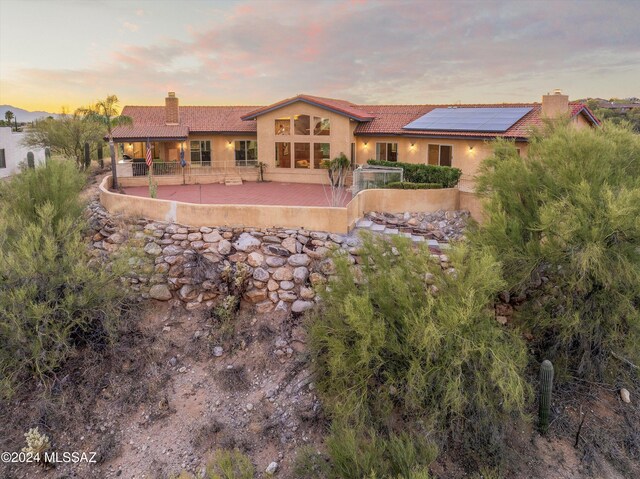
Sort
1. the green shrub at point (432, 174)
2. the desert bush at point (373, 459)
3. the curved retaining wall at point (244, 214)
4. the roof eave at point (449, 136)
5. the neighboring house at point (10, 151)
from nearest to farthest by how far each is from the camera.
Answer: the desert bush at point (373, 459), the curved retaining wall at point (244, 214), the green shrub at point (432, 174), the roof eave at point (449, 136), the neighboring house at point (10, 151)

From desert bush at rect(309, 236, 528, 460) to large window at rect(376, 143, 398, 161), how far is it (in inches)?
615

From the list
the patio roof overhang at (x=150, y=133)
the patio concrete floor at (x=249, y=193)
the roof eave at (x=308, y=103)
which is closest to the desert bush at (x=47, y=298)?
the patio concrete floor at (x=249, y=193)

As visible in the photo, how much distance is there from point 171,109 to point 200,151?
3253 mm

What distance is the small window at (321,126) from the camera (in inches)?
961

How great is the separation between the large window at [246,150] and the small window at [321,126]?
167 inches

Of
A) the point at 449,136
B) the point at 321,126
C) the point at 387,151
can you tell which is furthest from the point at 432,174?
the point at 321,126

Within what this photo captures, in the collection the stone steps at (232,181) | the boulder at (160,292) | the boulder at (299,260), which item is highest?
the stone steps at (232,181)

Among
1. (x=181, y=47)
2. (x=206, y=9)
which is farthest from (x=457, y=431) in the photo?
(x=181, y=47)

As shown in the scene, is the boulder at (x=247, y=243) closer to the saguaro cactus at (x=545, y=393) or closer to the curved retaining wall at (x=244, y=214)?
the curved retaining wall at (x=244, y=214)

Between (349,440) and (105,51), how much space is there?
24293 mm

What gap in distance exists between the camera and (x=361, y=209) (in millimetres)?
16797

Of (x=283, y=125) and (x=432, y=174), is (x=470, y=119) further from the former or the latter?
(x=283, y=125)

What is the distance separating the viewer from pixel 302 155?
25.1 m

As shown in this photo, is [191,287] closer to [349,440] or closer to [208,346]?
[208,346]
